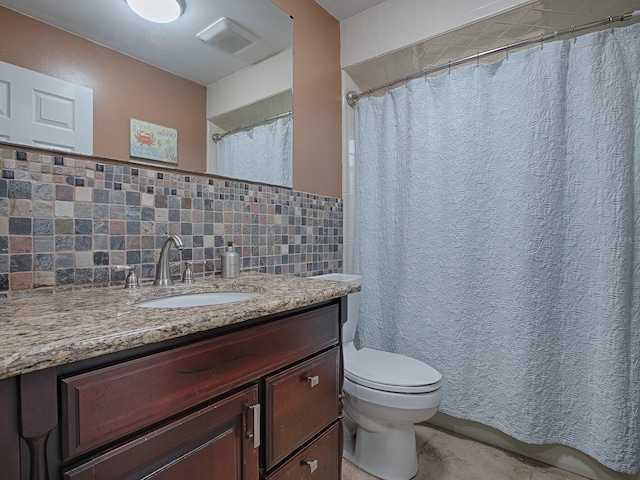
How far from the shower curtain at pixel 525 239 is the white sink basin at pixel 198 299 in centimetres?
109

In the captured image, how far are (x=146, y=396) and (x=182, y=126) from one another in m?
1.01

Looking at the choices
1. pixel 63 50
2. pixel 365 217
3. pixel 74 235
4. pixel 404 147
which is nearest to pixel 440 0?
pixel 404 147

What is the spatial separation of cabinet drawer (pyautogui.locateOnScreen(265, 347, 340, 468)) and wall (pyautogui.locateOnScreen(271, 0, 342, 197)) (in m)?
1.02

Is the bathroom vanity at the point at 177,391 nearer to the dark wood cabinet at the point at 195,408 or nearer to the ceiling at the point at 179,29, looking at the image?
the dark wood cabinet at the point at 195,408

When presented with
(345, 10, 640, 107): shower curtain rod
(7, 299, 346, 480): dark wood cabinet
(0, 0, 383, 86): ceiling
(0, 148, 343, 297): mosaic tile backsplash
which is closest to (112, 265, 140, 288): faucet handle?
(0, 148, 343, 297): mosaic tile backsplash

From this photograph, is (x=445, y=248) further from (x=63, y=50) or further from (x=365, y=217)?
(x=63, y=50)

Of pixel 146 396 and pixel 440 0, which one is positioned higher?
pixel 440 0

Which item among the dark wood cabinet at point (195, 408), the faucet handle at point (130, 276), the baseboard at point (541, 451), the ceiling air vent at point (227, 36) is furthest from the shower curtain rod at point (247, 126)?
the baseboard at point (541, 451)

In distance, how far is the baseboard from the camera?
143 cm

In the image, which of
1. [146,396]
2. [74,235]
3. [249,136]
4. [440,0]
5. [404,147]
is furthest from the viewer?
[404,147]

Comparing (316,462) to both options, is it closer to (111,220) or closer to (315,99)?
(111,220)

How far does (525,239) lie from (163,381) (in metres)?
1.55

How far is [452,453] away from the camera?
5.32ft

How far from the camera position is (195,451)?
666 mm
